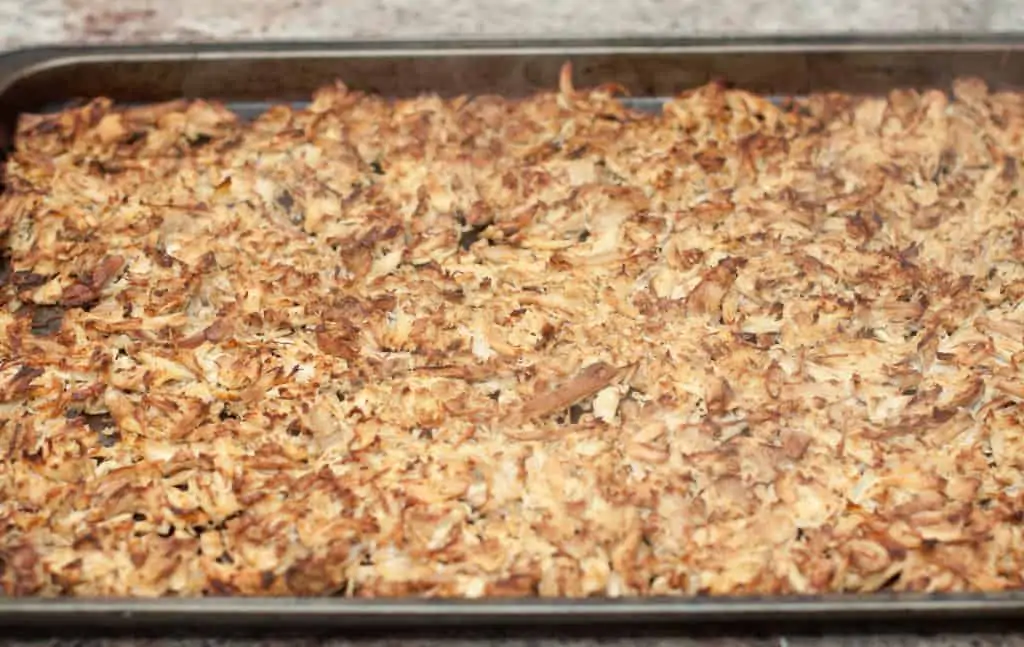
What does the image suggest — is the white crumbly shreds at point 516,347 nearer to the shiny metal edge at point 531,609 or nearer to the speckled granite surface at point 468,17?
the shiny metal edge at point 531,609

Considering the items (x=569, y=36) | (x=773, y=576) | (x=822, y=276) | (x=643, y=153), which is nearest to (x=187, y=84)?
(x=569, y=36)

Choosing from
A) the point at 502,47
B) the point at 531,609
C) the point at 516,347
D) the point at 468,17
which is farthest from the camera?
the point at 468,17

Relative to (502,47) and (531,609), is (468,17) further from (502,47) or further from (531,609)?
(531,609)

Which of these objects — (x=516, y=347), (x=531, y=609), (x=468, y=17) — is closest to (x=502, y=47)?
(x=468, y=17)

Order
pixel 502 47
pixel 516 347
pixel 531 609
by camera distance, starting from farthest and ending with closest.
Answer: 1. pixel 502 47
2. pixel 516 347
3. pixel 531 609

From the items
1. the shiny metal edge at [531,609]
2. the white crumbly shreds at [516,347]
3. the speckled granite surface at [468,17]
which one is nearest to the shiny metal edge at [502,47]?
the white crumbly shreds at [516,347]

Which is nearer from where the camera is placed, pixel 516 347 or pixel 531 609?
pixel 531 609

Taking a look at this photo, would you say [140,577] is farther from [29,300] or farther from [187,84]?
[187,84]
